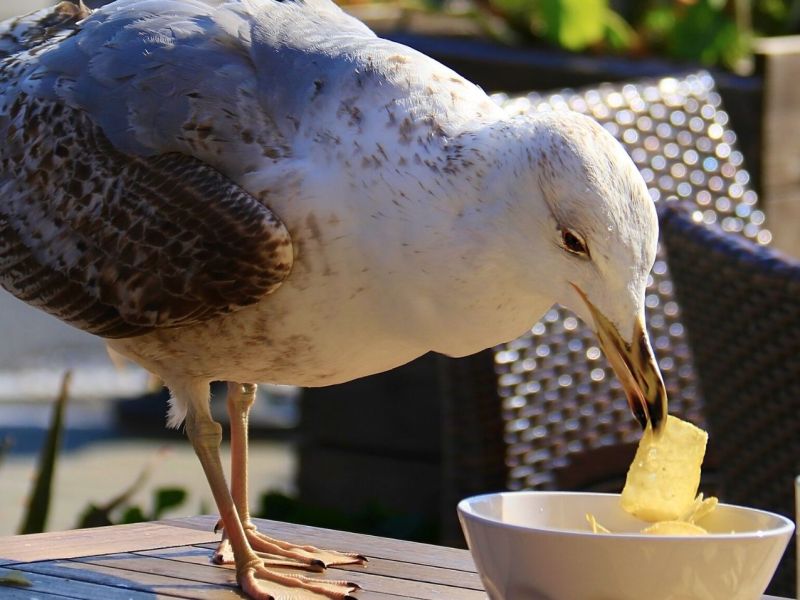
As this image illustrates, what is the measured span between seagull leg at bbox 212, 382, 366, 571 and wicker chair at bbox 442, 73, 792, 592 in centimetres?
75

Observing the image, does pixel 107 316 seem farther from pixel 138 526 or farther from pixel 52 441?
pixel 52 441

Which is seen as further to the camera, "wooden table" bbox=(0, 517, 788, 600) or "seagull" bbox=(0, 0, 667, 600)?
"wooden table" bbox=(0, 517, 788, 600)

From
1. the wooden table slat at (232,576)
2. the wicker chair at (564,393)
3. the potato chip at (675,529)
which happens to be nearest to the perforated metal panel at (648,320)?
the wicker chair at (564,393)

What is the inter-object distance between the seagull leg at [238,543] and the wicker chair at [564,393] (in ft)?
3.11

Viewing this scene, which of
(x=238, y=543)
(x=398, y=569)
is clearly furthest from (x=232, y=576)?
(x=398, y=569)

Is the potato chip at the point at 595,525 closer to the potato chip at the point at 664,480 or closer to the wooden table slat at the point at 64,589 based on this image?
the potato chip at the point at 664,480

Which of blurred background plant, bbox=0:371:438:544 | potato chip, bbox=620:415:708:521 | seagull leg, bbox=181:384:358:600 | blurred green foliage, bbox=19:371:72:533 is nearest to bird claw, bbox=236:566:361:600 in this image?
seagull leg, bbox=181:384:358:600

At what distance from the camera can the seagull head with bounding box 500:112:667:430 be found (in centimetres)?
173

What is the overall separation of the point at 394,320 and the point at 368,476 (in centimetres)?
264

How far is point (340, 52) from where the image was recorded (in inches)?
83.1

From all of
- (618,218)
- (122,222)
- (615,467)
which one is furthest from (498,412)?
(618,218)

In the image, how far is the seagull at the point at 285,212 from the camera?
1.80 metres

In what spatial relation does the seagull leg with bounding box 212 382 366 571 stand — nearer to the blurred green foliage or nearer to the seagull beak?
the seagull beak

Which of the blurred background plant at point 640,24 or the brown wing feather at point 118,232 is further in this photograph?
the blurred background plant at point 640,24
